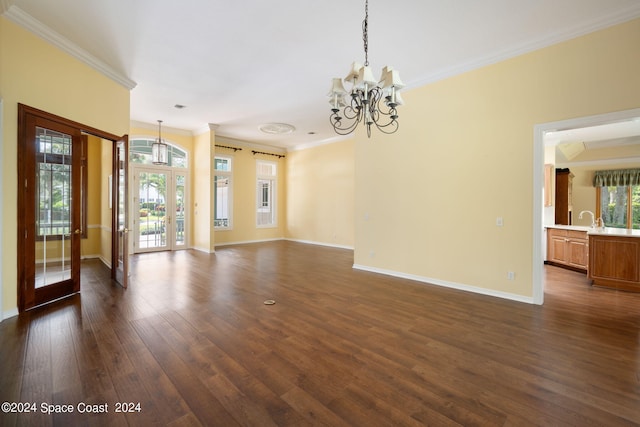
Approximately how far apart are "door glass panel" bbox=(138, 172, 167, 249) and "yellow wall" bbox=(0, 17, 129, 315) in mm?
3582

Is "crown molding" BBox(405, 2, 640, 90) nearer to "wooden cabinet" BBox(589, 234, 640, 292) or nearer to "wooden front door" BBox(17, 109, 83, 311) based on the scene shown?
"wooden cabinet" BBox(589, 234, 640, 292)

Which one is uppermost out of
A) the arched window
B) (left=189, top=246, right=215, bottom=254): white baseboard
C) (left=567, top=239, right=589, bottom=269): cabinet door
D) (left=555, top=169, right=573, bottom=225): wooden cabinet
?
the arched window

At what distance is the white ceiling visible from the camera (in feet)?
9.43

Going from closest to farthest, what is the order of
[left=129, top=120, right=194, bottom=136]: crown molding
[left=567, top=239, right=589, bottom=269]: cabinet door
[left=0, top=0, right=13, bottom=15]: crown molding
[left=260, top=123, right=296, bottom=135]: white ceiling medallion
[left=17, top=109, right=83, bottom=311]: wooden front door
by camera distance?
[left=0, top=0, right=13, bottom=15]: crown molding → [left=17, top=109, right=83, bottom=311]: wooden front door → [left=567, top=239, right=589, bottom=269]: cabinet door → [left=129, top=120, right=194, bottom=136]: crown molding → [left=260, top=123, right=296, bottom=135]: white ceiling medallion

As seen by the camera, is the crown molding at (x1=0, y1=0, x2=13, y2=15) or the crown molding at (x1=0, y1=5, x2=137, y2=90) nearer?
the crown molding at (x1=0, y1=0, x2=13, y2=15)

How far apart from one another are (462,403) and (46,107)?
16.9 feet

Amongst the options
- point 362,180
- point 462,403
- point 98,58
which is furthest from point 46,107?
point 462,403

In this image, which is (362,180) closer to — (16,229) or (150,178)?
(16,229)

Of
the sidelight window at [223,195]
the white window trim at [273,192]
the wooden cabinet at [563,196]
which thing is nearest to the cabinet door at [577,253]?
the wooden cabinet at [563,196]

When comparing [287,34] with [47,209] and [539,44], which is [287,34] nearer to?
[539,44]

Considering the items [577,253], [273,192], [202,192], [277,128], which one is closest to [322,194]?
[273,192]

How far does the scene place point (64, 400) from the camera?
1.79 metres

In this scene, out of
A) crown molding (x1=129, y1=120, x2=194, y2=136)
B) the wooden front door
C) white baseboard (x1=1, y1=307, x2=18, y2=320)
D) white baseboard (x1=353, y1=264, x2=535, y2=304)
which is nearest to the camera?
white baseboard (x1=1, y1=307, x2=18, y2=320)

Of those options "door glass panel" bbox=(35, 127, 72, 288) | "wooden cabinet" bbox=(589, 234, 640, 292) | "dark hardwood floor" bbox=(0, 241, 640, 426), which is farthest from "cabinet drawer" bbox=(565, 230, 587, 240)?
"door glass panel" bbox=(35, 127, 72, 288)
